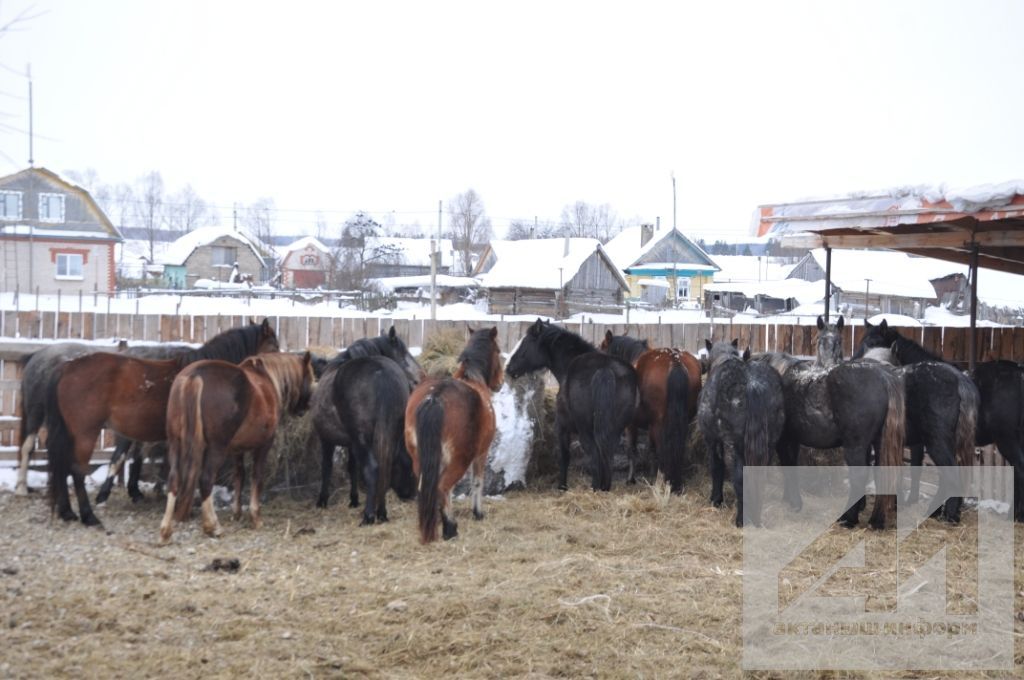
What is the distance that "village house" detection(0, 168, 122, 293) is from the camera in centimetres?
3841

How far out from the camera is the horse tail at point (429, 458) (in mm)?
6422

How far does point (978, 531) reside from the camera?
7207 mm

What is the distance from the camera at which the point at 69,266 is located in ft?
131

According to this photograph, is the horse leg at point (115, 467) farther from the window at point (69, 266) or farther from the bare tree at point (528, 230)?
the bare tree at point (528, 230)

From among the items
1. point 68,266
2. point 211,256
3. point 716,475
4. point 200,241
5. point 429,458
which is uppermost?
point 200,241

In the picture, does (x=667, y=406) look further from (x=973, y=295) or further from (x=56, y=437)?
(x=56, y=437)

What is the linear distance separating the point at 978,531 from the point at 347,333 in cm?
756

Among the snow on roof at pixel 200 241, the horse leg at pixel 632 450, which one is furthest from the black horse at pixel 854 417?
the snow on roof at pixel 200 241

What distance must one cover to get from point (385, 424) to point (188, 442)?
5.18 ft

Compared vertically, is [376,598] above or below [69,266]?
below

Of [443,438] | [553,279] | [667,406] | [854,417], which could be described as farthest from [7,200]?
[854,417]

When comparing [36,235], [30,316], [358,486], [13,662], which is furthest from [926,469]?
[36,235]

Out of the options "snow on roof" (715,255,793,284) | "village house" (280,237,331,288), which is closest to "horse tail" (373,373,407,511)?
"snow on roof" (715,255,793,284)

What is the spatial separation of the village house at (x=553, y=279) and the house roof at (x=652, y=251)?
970 centimetres
